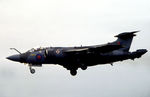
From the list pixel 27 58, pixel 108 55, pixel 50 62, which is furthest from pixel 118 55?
pixel 27 58

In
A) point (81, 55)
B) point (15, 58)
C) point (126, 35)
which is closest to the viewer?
point (81, 55)

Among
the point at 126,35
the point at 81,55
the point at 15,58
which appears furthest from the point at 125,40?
the point at 15,58

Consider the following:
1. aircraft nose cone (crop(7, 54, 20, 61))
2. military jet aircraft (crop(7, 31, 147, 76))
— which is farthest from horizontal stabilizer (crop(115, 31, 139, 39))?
aircraft nose cone (crop(7, 54, 20, 61))

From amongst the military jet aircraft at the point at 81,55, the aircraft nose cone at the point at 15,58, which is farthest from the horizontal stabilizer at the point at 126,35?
the aircraft nose cone at the point at 15,58

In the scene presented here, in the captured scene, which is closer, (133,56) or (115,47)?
(115,47)

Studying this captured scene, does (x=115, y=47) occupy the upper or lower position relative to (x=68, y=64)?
upper

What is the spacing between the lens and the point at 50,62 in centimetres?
5272

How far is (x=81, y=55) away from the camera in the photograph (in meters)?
51.9

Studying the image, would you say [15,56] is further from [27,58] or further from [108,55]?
[108,55]

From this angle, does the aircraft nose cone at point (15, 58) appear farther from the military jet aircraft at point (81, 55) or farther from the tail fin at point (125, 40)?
the tail fin at point (125, 40)

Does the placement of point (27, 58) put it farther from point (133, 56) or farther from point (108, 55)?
point (133, 56)

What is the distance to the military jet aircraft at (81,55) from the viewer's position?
51.6m

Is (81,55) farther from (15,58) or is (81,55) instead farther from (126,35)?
(15,58)

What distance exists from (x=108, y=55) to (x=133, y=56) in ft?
12.9
